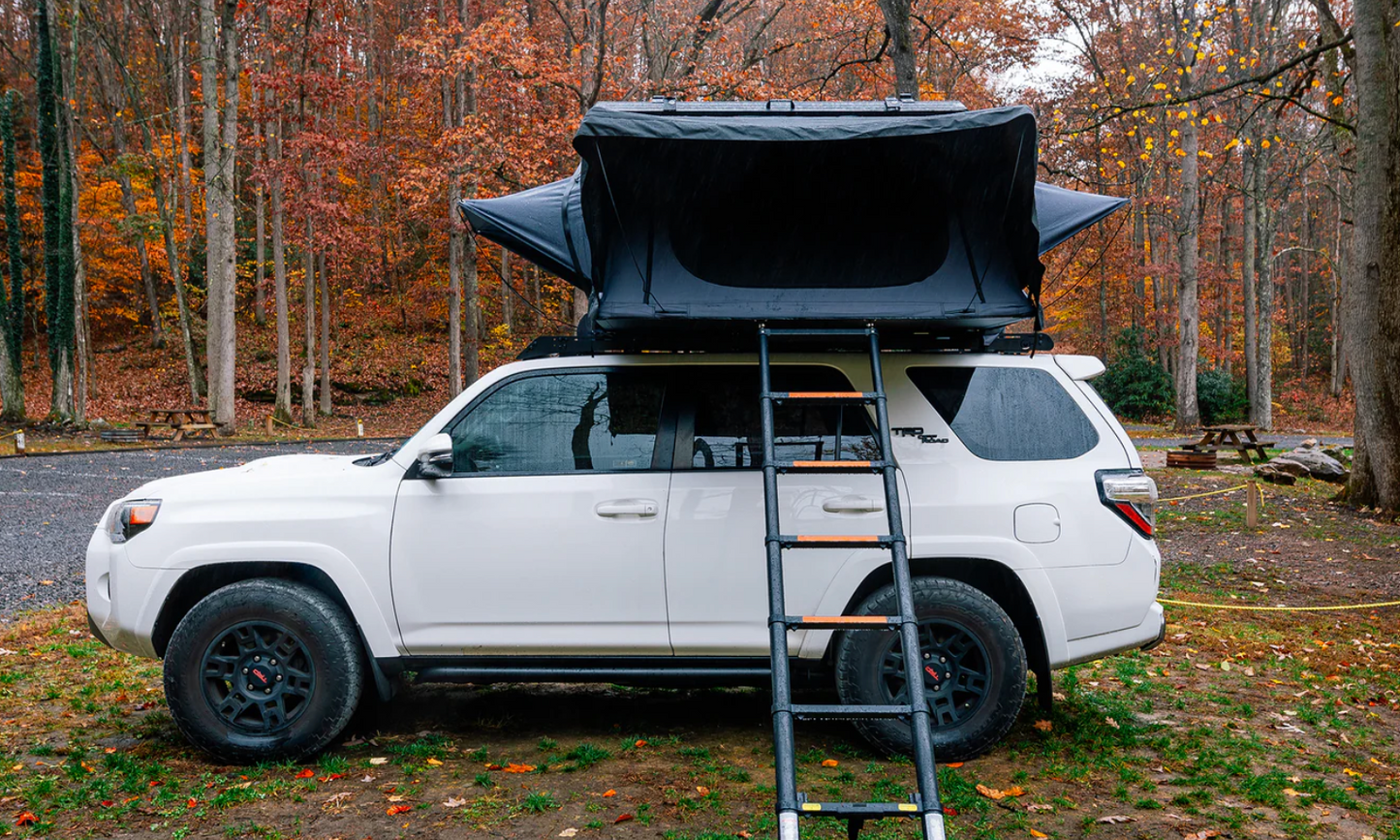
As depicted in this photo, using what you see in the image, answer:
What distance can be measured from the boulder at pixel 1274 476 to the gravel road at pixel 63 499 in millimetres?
16646

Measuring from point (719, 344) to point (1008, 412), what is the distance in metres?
1.43

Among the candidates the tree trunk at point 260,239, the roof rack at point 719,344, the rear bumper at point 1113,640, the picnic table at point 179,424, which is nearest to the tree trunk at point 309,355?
the tree trunk at point 260,239

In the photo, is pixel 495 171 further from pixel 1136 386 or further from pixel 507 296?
pixel 1136 386

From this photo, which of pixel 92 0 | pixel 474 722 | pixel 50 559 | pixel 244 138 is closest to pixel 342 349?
pixel 244 138

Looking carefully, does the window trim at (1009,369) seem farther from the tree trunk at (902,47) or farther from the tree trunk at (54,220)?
the tree trunk at (54,220)

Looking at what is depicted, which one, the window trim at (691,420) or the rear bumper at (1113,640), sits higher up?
the window trim at (691,420)

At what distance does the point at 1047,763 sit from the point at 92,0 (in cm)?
3730

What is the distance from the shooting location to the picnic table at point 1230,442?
65.5 ft

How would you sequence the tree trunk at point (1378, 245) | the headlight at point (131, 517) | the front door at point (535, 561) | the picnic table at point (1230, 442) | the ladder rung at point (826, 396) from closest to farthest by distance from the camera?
1. the ladder rung at point (826, 396)
2. the front door at point (535, 561)
3. the headlight at point (131, 517)
4. the tree trunk at point (1378, 245)
5. the picnic table at point (1230, 442)

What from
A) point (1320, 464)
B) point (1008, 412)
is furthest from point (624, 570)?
point (1320, 464)

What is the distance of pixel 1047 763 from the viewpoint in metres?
4.67

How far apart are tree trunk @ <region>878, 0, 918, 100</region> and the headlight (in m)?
9.77

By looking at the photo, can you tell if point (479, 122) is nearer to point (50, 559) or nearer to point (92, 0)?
point (50, 559)

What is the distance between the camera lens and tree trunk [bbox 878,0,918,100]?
12031 millimetres
